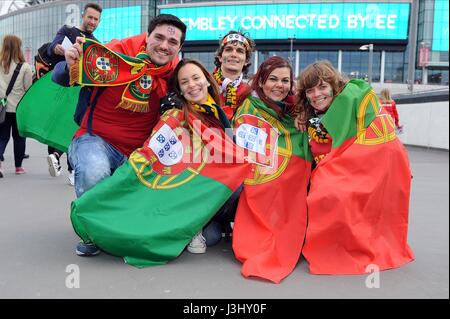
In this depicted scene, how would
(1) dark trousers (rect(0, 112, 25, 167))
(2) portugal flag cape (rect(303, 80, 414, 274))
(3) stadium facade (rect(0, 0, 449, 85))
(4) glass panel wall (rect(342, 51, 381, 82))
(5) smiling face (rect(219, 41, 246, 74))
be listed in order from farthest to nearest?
(4) glass panel wall (rect(342, 51, 381, 82))
(3) stadium facade (rect(0, 0, 449, 85))
(1) dark trousers (rect(0, 112, 25, 167))
(5) smiling face (rect(219, 41, 246, 74))
(2) portugal flag cape (rect(303, 80, 414, 274))

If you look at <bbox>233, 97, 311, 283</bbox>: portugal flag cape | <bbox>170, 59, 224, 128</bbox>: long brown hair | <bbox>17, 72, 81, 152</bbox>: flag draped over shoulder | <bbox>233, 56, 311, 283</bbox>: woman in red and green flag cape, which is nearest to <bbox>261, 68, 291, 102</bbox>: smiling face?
<bbox>233, 56, 311, 283</bbox>: woman in red and green flag cape

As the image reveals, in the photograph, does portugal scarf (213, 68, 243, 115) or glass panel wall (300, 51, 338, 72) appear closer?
portugal scarf (213, 68, 243, 115)

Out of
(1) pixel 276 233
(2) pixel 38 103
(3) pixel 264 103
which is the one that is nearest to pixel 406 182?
(1) pixel 276 233

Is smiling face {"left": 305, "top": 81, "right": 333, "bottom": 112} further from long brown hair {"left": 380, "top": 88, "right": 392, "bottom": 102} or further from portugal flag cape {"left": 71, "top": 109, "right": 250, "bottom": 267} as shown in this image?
long brown hair {"left": 380, "top": 88, "right": 392, "bottom": 102}

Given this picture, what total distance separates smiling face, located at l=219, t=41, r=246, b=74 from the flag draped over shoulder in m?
1.42

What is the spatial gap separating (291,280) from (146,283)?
85 cm

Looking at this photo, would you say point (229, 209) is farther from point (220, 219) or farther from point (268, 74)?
point (268, 74)

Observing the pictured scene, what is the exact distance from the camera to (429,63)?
4272 cm

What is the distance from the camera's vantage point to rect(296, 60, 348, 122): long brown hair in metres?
2.89

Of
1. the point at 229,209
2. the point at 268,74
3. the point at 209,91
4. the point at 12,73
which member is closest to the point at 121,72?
the point at 209,91

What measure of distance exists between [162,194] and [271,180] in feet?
2.58

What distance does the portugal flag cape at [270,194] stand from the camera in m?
2.63

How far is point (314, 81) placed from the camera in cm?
293
